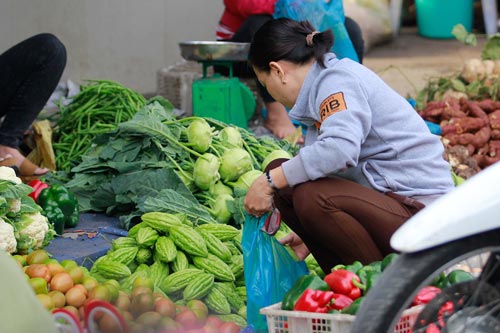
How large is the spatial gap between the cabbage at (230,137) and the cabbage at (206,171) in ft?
0.84

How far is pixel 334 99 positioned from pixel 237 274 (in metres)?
0.96

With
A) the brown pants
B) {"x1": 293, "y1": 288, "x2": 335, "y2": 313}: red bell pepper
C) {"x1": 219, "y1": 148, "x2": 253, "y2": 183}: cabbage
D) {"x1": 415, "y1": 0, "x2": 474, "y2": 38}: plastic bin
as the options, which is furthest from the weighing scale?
{"x1": 415, "y1": 0, "x2": 474, "y2": 38}: plastic bin

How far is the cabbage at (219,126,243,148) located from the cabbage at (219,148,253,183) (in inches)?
5.3

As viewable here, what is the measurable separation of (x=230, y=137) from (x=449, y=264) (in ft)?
8.84

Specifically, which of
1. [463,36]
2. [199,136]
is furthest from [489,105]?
[199,136]

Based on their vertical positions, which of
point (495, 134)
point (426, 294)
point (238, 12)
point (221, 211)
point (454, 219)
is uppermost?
point (454, 219)

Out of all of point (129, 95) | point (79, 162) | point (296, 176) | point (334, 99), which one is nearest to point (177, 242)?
point (296, 176)

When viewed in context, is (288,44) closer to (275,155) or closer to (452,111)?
(275,155)

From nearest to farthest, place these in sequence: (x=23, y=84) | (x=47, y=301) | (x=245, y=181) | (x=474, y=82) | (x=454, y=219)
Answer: (x=454, y=219), (x=47, y=301), (x=245, y=181), (x=23, y=84), (x=474, y=82)

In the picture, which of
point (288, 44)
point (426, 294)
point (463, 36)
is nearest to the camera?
point (426, 294)

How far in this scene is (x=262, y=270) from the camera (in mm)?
3506

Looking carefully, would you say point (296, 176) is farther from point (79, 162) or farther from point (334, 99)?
point (79, 162)

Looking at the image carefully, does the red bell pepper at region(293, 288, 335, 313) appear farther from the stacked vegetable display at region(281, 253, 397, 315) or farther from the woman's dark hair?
the woman's dark hair

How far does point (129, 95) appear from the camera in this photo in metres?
5.72
